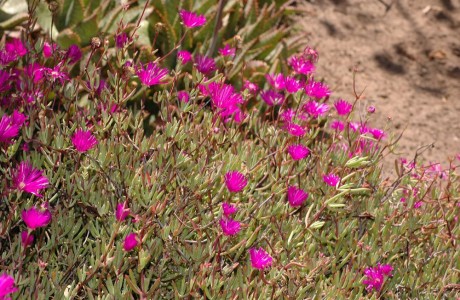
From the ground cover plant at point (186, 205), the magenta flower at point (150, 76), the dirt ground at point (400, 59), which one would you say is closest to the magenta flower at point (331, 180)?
the ground cover plant at point (186, 205)

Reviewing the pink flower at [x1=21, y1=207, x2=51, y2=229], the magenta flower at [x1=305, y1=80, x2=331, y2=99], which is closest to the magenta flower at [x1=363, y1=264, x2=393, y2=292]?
the magenta flower at [x1=305, y1=80, x2=331, y2=99]

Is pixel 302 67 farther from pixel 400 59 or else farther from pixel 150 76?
pixel 400 59

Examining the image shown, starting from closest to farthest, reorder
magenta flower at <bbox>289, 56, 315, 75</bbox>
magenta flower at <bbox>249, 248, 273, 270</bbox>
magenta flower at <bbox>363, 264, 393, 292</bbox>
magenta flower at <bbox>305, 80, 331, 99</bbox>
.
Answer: magenta flower at <bbox>249, 248, 273, 270</bbox> < magenta flower at <bbox>363, 264, 393, 292</bbox> < magenta flower at <bbox>305, 80, 331, 99</bbox> < magenta flower at <bbox>289, 56, 315, 75</bbox>

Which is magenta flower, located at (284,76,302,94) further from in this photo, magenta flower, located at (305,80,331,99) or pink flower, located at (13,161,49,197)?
pink flower, located at (13,161,49,197)

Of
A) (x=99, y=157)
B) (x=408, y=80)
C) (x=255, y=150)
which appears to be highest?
(x=99, y=157)

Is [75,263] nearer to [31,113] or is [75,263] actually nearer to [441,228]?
[31,113]

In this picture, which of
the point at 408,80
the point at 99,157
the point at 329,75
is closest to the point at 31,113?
the point at 99,157

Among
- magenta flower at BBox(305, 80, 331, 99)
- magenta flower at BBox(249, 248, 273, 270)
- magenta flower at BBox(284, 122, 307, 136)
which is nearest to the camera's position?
magenta flower at BBox(249, 248, 273, 270)
